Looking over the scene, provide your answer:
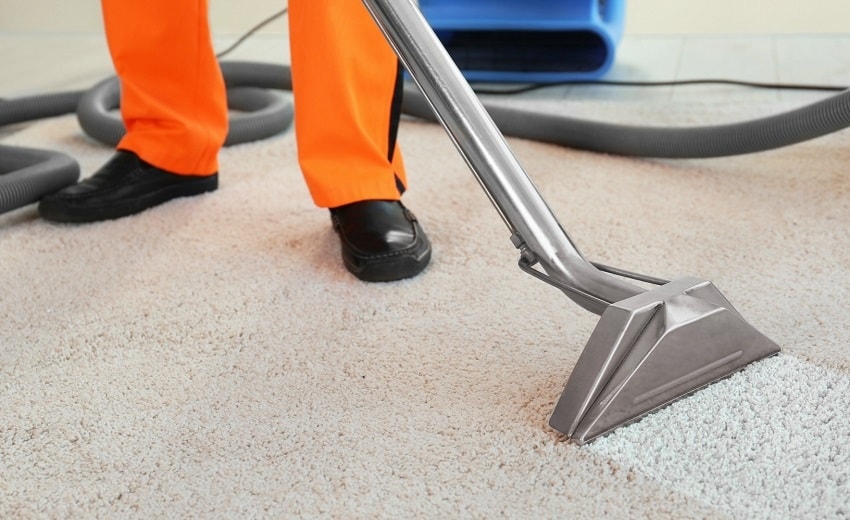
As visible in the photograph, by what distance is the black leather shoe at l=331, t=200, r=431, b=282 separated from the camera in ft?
3.67

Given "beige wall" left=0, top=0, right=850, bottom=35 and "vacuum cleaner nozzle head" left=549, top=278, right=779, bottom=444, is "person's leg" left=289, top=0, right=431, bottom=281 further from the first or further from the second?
"beige wall" left=0, top=0, right=850, bottom=35

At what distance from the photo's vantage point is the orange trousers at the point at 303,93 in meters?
1.09

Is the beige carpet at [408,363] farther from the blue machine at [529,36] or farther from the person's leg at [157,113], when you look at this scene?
the blue machine at [529,36]

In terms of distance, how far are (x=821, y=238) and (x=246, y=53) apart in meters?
1.86

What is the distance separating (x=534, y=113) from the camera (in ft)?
5.45

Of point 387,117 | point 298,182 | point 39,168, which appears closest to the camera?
point 387,117

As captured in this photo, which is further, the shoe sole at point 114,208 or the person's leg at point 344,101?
the shoe sole at point 114,208

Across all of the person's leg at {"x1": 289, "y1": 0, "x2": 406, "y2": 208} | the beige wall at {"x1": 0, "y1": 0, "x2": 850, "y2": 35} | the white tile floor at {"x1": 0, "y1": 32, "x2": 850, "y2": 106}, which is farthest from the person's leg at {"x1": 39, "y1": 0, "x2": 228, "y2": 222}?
the beige wall at {"x1": 0, "y1": 0, "x2": 850, "y2": 35}

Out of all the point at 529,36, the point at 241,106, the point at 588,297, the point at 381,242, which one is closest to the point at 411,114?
the point at 241,106

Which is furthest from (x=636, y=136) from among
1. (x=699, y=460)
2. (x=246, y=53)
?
(x=246, y=53)

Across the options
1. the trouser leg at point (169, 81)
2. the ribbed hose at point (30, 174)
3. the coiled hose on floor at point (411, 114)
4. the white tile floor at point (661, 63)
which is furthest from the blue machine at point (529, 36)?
the ribbed hose at point (30, 174)

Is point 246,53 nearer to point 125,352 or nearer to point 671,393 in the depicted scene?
point 125,352

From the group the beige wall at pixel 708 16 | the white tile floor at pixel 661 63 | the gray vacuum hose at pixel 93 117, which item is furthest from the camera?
the beige wall at pixel 708 16

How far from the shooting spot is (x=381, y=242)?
44.0 inches
